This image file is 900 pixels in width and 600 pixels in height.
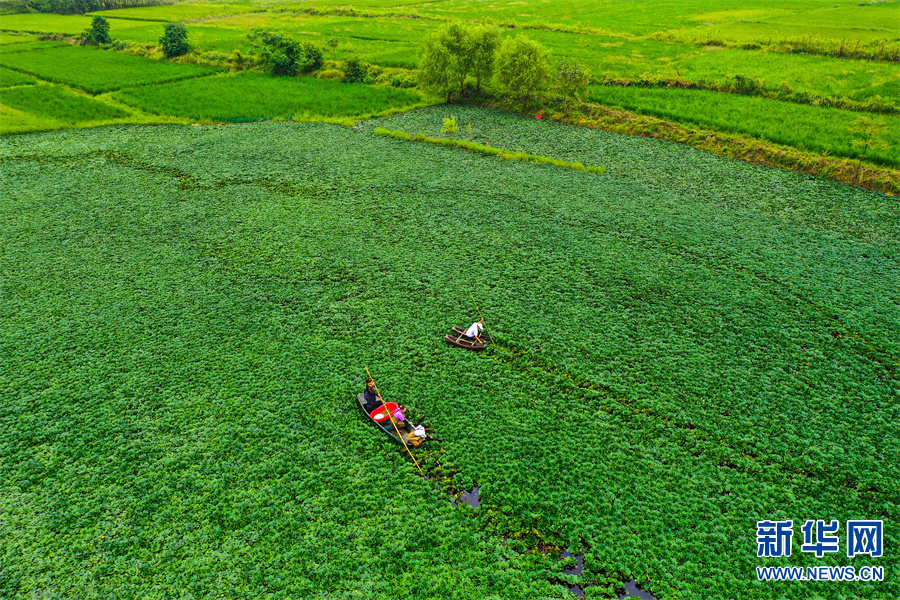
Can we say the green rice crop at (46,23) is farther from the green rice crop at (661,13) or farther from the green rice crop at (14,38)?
the green rice crop at (661,13)

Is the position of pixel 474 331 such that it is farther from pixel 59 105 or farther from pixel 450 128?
pixel 59 105

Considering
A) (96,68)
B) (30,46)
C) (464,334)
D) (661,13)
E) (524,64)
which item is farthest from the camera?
(661,13)

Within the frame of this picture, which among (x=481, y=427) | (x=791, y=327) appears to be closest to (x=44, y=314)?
(x=481, y=427)

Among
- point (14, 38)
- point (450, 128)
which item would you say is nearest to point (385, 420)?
point (450, 128)
